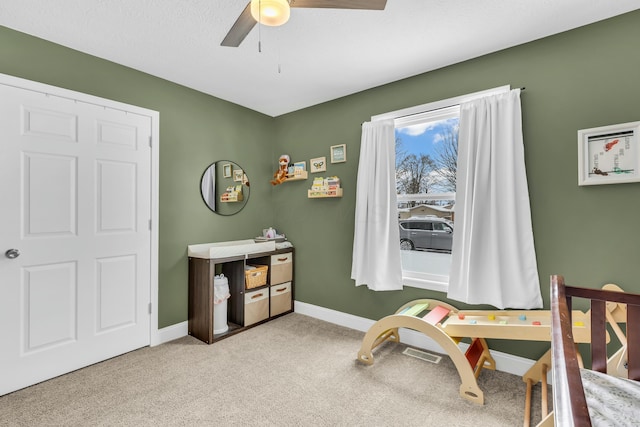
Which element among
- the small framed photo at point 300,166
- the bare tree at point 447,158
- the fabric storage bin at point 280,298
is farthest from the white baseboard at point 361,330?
the small framed photo at point 300,166

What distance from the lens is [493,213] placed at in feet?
7.68

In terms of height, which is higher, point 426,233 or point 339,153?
point 339,153

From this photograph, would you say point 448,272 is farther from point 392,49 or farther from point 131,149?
point 131,149

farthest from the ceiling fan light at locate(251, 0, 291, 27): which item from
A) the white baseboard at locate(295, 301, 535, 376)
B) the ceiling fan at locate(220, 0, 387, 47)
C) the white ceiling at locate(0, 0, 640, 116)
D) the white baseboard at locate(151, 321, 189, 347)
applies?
the white baseboard at locate(151, 321, 189, 347)

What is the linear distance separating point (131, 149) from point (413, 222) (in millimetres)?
2687

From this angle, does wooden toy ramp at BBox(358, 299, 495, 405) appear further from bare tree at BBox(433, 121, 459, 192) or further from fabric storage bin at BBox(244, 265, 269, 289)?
fabric storage bin at BBox(244, 265, 269, 289)

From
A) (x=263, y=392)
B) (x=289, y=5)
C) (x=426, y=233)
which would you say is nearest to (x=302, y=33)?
(x=289, y=5)

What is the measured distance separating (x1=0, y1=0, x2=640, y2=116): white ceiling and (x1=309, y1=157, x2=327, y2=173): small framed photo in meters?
0.89

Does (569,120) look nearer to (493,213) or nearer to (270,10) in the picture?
(493,213)

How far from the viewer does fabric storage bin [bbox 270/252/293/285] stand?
3.56 metres

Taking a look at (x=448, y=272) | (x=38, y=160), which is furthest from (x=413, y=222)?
(x=38, y=160)

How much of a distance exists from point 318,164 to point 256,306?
68.6 inches

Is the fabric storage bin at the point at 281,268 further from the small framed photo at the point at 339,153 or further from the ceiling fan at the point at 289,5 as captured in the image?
the ceiling fan at the point at 289,5

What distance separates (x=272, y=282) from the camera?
354 cm
